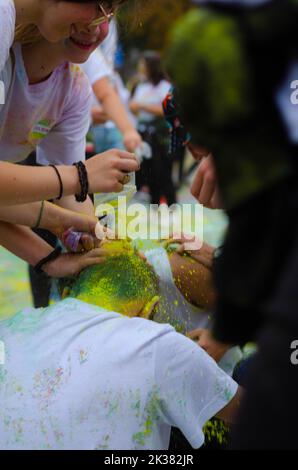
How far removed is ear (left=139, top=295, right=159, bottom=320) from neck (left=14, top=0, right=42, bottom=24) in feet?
2.56

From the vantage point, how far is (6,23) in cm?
169

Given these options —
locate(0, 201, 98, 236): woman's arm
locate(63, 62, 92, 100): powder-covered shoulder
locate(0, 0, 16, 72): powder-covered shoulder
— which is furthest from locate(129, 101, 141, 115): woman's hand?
locate(0, 0, 16, 72): powder-covered shoulder

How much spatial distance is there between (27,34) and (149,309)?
80cm

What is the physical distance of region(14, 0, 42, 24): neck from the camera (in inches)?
68.8

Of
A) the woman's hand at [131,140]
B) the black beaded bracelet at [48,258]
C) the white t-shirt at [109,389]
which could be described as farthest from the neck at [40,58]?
the woman's hand at [131,140]

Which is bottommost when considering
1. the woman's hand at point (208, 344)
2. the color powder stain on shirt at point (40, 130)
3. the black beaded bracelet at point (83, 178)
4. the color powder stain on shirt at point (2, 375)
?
the woman's hand at point (208, 344)

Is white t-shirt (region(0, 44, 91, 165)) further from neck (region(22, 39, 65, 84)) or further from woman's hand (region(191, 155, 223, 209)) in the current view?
woman's hand (region(191, 155, 223, 209))

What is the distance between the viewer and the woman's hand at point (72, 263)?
6.70ft

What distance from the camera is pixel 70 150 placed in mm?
2443

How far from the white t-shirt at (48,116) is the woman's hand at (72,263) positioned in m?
0.39

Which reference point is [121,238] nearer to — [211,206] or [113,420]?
[211,206]

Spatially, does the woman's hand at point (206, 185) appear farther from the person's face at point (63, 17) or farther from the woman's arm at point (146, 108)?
the woman's arm at point (146, 108)

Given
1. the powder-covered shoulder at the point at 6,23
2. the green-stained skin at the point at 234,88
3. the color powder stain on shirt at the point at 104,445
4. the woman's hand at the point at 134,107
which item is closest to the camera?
the green-stained skin at the point at 234,88

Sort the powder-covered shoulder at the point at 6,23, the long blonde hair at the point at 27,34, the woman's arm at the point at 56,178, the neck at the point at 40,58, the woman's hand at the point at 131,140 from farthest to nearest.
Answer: the woman's hand at the point at 131,140 → the neck at the point at 40,58 → the long blonde hair at the point at 27,34 → the woman's arm at the point at 56,178 → the powder-covered shoulder at the point at 6,23
